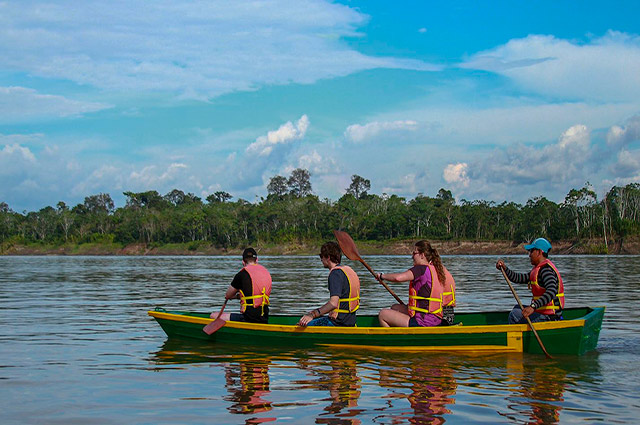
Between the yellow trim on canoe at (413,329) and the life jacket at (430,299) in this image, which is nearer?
the yellow trim on canoe at (413,329)

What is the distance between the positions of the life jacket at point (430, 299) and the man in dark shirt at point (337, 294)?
0.86 m

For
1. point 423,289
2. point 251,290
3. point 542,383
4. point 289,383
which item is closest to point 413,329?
point 423,289

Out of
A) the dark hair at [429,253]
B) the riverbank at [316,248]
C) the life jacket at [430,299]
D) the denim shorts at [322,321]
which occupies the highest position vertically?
the dark hair at [429,253]

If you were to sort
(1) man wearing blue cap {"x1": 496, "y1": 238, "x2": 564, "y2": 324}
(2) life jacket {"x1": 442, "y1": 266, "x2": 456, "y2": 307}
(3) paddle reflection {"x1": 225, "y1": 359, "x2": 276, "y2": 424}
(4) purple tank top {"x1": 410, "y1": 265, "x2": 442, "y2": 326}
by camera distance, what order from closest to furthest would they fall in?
(3) paddle reflection {"x1": 225, "y1": 359, "x2": 276, "y2": 424} → (4) purple tank top {"x1": 410, "y1": 265, "x2": 442, "y2": 326} → (1) man wearing blue cap {"x1": 496, "y1": 238, "x2": 564, "y2": 324} → (2) life jacket {"x1": 442, "y1": 266, "x2": 456, "y2": 307}

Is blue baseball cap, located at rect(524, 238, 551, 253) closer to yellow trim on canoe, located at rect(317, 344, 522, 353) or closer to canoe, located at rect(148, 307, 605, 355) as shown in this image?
canoe, located at rect(148, 307, 605, 355)

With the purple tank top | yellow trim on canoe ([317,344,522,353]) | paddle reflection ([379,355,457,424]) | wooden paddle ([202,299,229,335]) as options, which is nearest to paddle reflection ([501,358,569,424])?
yellow trim on canoe ([317,344,522,353])

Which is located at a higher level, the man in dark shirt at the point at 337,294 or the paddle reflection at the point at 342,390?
the man in dark shirt at the point at 337,294

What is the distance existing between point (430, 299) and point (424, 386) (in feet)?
7.08

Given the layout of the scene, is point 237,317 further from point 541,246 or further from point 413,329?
point 541,246

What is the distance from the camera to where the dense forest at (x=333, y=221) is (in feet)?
324

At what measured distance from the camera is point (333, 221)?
388ft

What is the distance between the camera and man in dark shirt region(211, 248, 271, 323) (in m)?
11.1

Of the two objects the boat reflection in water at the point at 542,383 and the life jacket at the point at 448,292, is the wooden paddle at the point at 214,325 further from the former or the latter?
the boat reflection in water at the point at 542,383

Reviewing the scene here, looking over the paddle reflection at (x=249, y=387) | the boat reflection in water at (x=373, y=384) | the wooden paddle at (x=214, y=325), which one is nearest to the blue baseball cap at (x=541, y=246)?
the boat reflection in water at (x=373, y=384)
